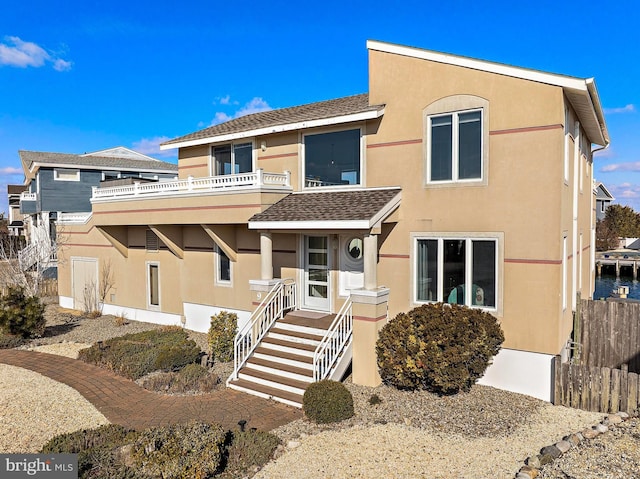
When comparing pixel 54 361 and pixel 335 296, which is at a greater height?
pixel 335 296

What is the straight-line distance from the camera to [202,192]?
12914mm

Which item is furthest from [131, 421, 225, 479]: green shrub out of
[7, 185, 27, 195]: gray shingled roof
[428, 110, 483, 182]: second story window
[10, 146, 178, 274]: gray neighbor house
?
[7, 185, 27, 195]: gray shingled roof

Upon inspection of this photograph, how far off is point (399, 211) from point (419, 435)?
5264mm

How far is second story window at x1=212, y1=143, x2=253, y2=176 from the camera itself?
13844 mm

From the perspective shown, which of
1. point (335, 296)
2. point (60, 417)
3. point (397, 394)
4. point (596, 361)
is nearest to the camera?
point (60, 417)

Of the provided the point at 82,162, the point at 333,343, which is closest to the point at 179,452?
the point at 333,343

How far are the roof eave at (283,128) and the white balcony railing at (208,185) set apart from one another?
4.28ft

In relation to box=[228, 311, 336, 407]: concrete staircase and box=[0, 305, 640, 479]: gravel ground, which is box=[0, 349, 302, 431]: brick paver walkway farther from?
box=[0, 305, 640, 479]: gravel ground

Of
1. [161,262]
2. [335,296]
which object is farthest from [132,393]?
[161,262]

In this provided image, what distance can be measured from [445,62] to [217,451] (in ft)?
30.4

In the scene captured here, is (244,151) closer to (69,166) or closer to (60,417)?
(60,417)

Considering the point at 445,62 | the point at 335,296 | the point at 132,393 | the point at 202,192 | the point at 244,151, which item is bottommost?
the point at 132,393

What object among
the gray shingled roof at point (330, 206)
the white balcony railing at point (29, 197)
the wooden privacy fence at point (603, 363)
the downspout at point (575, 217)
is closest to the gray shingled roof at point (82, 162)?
the white balcony railing at point (29, 197)

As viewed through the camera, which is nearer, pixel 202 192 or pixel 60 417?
pixel 60 417
